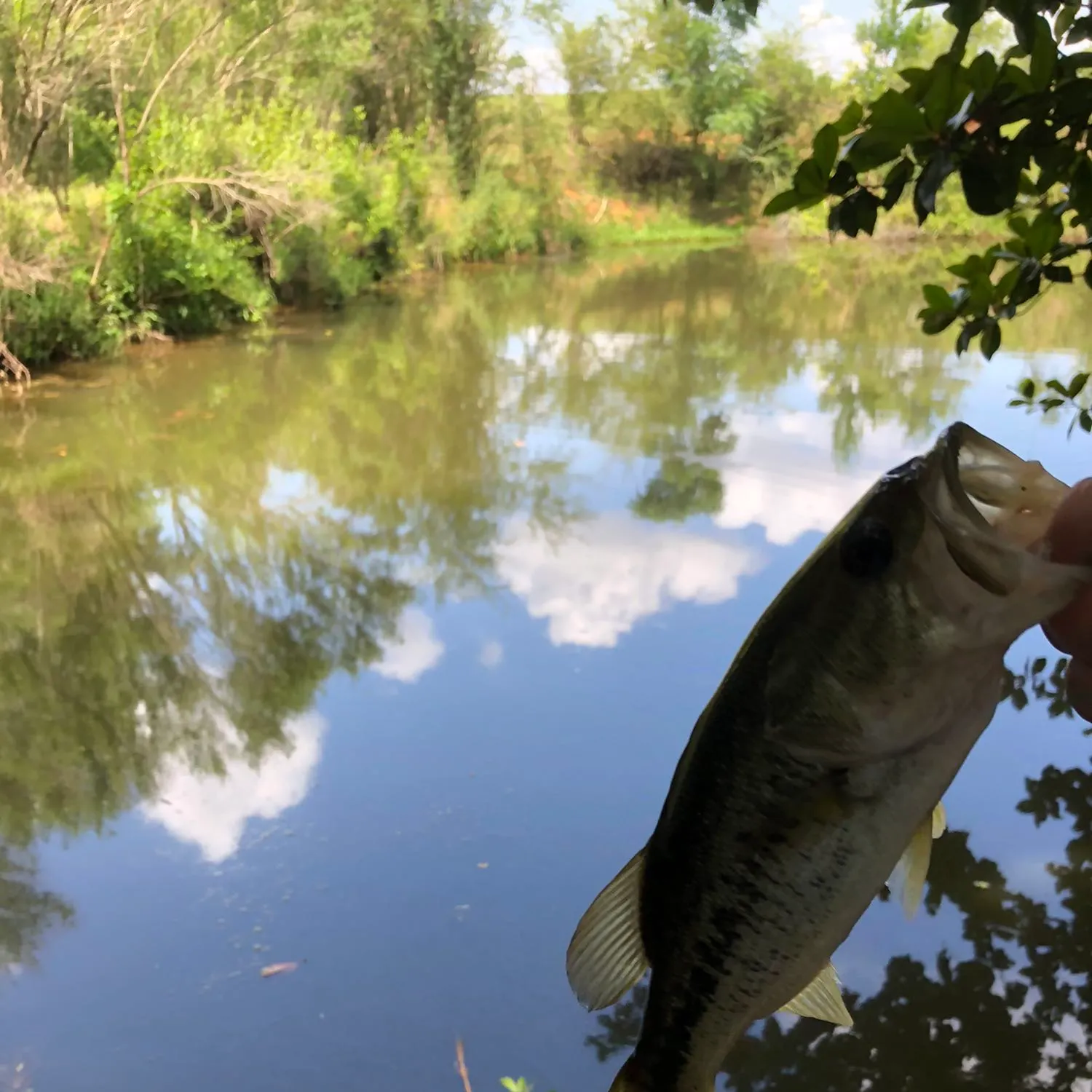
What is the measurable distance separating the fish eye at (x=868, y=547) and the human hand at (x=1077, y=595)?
6.0 inches

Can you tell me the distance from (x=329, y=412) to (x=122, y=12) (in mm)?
4755

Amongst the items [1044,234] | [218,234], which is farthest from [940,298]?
[218,234]

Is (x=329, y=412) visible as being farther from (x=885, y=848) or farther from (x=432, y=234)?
(x=432, y=234)

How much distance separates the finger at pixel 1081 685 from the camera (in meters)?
1.09

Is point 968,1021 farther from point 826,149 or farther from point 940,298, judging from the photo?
point 826,149

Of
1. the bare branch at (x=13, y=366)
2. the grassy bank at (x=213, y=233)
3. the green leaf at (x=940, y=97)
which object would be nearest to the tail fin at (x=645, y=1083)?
the green leaf at (x=940, y=97)

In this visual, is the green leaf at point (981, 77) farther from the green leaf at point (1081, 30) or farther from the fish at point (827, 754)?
the fish at point (827, 754)

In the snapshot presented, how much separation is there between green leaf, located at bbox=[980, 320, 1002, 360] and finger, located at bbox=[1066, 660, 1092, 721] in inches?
35.2

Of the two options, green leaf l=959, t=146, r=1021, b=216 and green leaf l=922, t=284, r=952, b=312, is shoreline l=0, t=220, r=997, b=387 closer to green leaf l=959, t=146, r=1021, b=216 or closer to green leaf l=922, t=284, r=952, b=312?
green leaf l=922, t=284, r=952, b=312

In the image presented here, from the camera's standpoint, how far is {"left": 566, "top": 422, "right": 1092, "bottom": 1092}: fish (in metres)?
0.94

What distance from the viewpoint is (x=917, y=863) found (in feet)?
3.69

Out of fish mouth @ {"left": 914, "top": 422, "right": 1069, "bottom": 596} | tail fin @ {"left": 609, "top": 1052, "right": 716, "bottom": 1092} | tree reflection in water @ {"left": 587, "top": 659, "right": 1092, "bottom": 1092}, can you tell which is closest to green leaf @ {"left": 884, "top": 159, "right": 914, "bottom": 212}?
fish mouth @ {"left": 914, "top": 422, "right": 1069, "bottom": 596}

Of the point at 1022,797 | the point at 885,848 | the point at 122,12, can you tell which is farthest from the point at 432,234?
the point at 885,848

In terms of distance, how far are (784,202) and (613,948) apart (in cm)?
118
